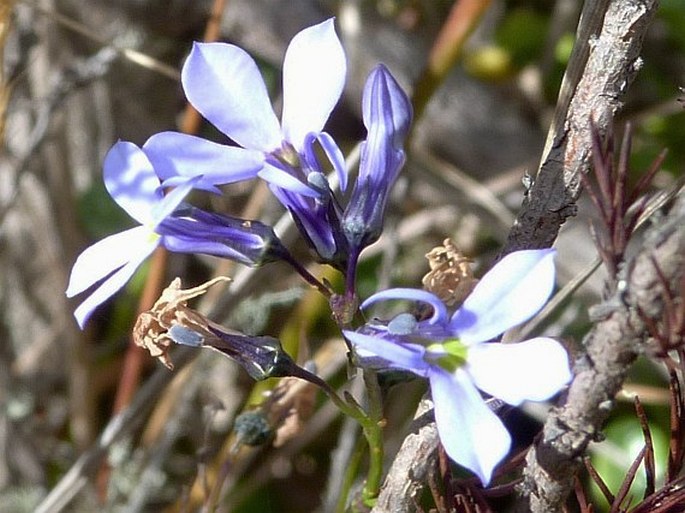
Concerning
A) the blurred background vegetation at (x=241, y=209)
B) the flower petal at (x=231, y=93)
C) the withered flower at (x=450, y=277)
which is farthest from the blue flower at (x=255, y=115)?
the blurred background vegetation at (x=241, y=209)

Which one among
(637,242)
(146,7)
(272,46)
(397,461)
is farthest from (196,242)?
(146,7)

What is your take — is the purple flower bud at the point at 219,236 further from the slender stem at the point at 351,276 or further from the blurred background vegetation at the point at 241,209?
the blurred background vegetation at the point at 241,209

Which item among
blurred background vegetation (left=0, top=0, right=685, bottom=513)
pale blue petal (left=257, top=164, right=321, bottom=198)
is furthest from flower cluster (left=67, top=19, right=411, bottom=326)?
blurred background vegetation (left=0, top=0, right=685, bottom=513)

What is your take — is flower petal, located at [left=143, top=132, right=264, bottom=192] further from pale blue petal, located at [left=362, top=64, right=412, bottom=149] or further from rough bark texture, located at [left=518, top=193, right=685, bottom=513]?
rough bark texture, located at [left=518, top=193, right=685, bottom=513]

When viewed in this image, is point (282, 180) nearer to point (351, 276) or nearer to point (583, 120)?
point (351, 276)

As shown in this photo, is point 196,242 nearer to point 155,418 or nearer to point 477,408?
point 477,408

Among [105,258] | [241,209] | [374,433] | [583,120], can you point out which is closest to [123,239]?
[105,258]

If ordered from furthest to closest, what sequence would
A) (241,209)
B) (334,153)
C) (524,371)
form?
1. (241,209)
2. (334,153)
3. (524,371)
